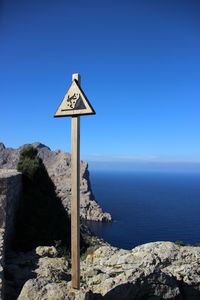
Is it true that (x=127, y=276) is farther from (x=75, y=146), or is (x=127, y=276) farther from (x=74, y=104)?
(x=74, y=104)

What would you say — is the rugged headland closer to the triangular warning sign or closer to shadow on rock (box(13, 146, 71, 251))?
the triangular warning sign

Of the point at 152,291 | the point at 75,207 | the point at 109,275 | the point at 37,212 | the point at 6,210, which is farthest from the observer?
the point at 37,212

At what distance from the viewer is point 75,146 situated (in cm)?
671

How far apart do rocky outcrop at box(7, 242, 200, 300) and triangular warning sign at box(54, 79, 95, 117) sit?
2874 mm

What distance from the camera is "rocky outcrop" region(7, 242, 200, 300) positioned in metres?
6.26

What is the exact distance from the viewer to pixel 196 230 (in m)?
89.1

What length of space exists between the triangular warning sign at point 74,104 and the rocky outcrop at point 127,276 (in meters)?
2.87

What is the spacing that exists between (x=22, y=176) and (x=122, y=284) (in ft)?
39.0

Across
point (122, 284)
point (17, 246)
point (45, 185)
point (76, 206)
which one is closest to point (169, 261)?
point (122, 284)

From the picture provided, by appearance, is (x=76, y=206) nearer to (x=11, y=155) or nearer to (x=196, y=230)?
(x=196, y=230)

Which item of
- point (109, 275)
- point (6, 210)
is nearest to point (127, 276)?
point (109, 275)

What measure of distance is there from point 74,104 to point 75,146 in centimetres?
73

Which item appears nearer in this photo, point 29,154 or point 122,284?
point 122,284

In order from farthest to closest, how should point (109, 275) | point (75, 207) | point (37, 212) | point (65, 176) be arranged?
1. point (65, 176)
2. point (37, 212)
3. point (109, 275)
4. point (75, 207)
